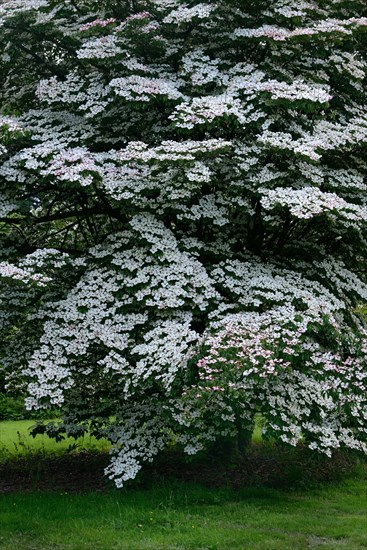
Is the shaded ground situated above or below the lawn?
below

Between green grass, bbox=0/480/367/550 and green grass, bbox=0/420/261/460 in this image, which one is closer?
green grass, bbox=0/480/367/550

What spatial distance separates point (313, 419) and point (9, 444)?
8181 mm

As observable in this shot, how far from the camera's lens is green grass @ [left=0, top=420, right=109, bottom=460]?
12094 millimetres

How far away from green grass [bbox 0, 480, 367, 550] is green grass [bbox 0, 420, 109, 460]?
83.7 inches

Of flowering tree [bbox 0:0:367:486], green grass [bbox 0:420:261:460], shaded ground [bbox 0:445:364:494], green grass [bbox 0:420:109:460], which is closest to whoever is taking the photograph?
flowering tree [bbox 0:0:367:486]

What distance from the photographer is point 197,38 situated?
940 centimetres

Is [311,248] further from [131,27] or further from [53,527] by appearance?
[53,527]

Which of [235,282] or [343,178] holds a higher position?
[343,178]

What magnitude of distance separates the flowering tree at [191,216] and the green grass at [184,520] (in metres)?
0.64

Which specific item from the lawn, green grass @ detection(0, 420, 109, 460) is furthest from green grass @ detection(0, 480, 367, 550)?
green grass @ detection(0, 420, 109, 460)

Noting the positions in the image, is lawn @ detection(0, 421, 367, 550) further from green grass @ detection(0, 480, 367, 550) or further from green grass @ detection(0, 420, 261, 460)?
green grass @ detection(0, 420, 261, 460)

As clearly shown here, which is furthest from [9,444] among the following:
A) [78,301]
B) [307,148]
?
[307,148]

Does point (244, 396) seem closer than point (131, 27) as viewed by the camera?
Yes

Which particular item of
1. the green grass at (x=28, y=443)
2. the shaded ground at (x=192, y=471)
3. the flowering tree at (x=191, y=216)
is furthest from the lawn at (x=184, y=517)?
the green grass at (x=28, y=443)
